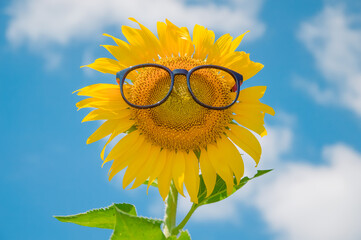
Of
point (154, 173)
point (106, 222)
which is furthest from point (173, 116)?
point (106, 222)

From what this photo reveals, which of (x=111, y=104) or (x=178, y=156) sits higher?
(x=111, y=104)

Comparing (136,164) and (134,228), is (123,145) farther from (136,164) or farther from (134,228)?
(134,228)

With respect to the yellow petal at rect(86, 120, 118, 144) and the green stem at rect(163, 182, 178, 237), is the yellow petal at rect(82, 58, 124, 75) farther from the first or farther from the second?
the green stem at rect(163, 182, 178, 237)

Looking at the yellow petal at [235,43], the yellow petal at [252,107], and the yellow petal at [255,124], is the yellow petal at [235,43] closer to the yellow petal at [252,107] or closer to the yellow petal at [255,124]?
the yellow petal at [252,107]

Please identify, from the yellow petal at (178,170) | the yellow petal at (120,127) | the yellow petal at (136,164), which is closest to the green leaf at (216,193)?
the yellow petal at (178,170)

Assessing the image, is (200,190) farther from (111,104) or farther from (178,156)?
(111,104)

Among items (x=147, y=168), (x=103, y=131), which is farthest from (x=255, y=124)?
(x=103, y=131)
